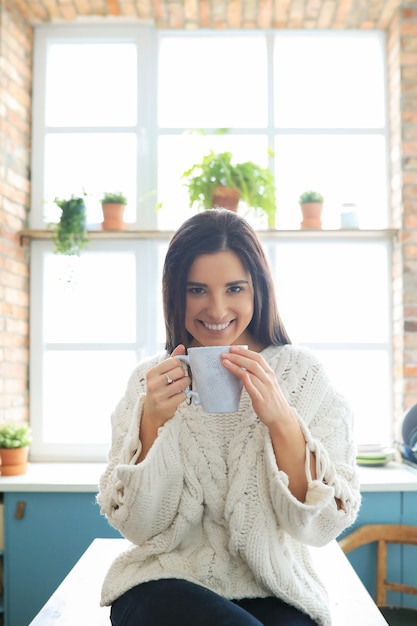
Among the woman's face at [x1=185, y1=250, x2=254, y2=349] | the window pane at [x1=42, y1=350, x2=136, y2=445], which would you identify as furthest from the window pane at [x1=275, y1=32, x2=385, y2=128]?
the woman's face at [x1=185, y1=250, x2=254, y2=349]

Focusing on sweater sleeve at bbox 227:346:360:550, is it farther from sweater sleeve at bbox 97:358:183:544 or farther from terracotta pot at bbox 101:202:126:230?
terracotta pot at bbox 101:202:126:230

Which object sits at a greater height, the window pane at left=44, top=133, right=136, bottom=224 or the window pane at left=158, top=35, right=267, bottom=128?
the window pane at left=158, top=35, right=267, bottom=128

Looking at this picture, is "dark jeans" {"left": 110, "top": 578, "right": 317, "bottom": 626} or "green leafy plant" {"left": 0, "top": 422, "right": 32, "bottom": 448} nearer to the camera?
"dark jeans" {"left": 110, "top": 578, "right": 317, "bottom": 626}

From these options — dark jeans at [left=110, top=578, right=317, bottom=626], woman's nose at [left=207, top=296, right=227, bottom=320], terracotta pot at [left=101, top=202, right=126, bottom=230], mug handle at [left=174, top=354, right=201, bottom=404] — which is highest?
terracotta pot at [left=101, top=202, right=126, bottom=230]

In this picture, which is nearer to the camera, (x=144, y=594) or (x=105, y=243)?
(x=144, y=594)

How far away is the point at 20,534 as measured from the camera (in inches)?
98.4

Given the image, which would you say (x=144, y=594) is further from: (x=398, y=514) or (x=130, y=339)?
(x=130, y=339)

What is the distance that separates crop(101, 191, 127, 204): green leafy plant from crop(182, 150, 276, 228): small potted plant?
30cm

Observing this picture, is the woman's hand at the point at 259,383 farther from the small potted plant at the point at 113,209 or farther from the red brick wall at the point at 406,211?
the small potted plant at the point at 113,209

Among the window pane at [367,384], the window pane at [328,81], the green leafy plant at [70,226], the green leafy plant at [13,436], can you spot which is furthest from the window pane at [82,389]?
the window pane at [328,81]

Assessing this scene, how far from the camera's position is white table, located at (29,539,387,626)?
1.34m

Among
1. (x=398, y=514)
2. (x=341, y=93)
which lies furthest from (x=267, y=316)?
(x=341, y=93)

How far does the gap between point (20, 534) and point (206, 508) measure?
1.46m

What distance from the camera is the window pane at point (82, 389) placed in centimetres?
306
